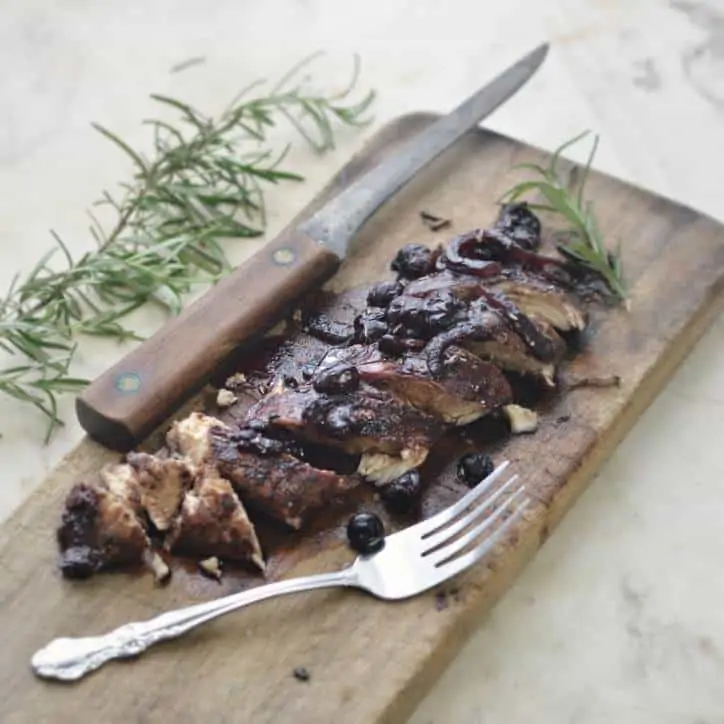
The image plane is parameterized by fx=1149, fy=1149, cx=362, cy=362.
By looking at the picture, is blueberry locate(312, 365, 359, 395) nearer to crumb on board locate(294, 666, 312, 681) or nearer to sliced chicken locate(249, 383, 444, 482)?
sliced chicken locate(249, 383, 444, 482)

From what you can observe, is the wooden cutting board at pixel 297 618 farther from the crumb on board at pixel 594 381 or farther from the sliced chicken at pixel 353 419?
the sliced chicken at pixel 353 419

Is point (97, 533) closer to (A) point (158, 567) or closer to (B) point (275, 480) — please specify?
(A) point (158, 567)

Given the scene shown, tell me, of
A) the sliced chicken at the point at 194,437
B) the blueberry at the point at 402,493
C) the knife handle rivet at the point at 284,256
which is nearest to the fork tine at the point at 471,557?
the blueberry at the point at 402,493

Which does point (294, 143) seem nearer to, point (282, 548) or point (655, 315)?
point (655, 315)

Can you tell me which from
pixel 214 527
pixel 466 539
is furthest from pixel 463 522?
pixel 214 527

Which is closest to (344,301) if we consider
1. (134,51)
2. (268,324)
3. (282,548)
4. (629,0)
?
(268,324)

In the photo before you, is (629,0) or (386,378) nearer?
(386,378)

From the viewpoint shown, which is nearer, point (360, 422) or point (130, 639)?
point (130, 639)
